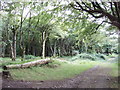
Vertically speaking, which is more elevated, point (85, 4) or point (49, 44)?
point (85, 4)

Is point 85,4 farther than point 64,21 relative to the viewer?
No

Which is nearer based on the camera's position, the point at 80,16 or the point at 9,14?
the point at 80,16

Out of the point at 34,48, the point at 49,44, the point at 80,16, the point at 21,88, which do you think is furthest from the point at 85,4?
the point at 34,48

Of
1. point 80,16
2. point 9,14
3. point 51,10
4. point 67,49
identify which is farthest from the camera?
point 67,49

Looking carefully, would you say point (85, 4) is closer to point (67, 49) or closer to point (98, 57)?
point (98, 57)

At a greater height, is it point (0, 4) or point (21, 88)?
point (0, 4)

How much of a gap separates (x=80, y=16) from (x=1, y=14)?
5.46 meters

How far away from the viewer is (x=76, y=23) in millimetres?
7633

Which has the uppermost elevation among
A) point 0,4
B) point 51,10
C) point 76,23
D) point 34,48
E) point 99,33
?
point 0,4

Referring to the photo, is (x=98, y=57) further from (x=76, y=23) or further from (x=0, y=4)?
(x=0, y=4)

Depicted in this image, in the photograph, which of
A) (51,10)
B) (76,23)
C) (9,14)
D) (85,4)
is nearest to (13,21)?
(9,14)

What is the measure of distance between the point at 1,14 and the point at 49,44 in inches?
714

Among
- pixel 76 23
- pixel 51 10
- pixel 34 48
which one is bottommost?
pixel 34 48

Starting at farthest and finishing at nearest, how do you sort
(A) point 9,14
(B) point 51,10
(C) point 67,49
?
(C) point 67,49 → (A) point 9,14 → (B) point 51,10
